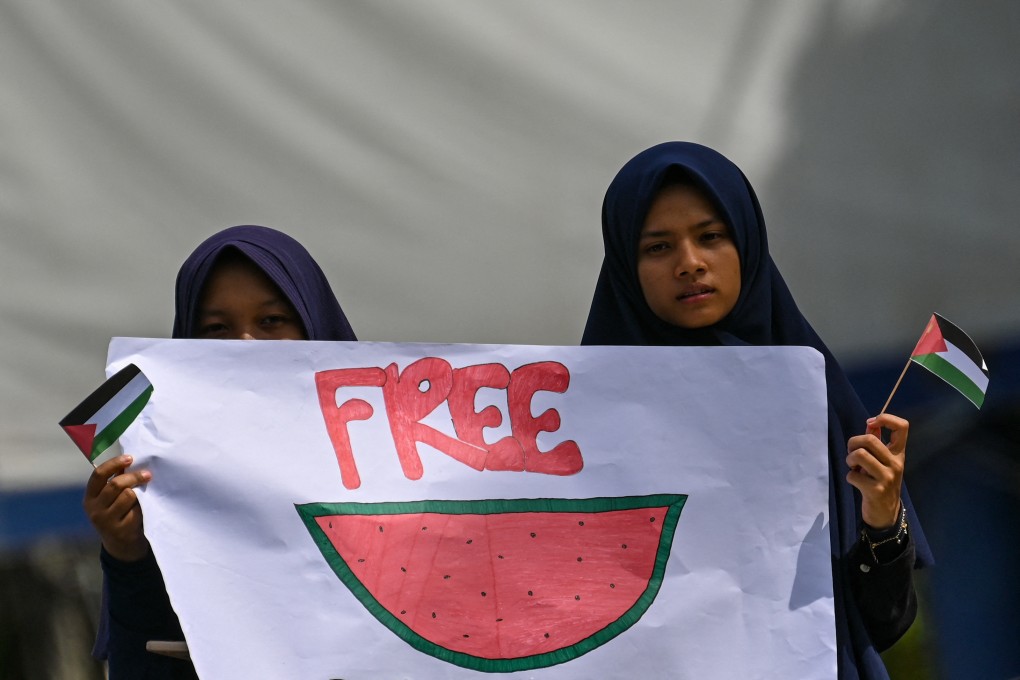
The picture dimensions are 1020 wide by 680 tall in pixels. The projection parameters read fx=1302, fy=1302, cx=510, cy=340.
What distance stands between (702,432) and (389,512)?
1.70ft

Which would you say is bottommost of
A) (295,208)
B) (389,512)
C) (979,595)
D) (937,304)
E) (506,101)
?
(979,595)

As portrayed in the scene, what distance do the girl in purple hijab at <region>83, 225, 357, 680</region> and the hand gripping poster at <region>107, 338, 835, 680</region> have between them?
59mm

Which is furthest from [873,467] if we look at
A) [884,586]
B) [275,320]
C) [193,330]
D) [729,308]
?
[193,330]

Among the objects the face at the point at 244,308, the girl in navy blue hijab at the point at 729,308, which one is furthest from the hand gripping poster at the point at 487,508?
the face at the point at 244,308

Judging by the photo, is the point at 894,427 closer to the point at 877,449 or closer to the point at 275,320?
the point at 877,449

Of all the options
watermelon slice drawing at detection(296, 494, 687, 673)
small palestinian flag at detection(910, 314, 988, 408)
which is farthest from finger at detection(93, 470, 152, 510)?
small palestinian flag at detection(910, 314, 988, 408)

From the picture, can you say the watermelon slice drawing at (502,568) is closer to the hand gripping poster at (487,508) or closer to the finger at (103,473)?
the hand gripping poster at (487,508)

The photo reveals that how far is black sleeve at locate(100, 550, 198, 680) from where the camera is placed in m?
1.95

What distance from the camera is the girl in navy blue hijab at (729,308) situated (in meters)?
2.07

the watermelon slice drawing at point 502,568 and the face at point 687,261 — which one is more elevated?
the face at point 687,261

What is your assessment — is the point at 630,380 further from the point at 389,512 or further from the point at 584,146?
the point at 584,146

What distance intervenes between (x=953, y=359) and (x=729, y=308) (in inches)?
15.3

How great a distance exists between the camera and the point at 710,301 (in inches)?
87.4

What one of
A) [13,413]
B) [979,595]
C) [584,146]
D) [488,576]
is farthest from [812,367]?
[979,595]
